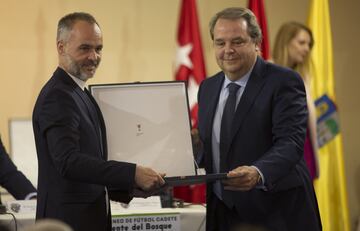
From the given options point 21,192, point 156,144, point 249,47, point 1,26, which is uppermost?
point 1,26

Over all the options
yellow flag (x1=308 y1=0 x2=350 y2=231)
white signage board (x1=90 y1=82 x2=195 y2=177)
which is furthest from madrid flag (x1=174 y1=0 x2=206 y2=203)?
white signage board (x1=90 y1=82 x2=195 y2=177)

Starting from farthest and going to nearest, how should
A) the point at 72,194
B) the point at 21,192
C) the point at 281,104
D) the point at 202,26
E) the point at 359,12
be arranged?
the point at 359,12, the point at 202,26, the point at 21,192, the point at 281,104, the point at 72,194

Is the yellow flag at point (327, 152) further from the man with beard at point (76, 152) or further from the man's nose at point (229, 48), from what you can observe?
the man with beard at point (76, 152)

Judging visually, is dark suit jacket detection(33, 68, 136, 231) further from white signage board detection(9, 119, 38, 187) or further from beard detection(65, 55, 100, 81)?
white signage board detection(9, 119, 38, 187)

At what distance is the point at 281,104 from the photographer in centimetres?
308

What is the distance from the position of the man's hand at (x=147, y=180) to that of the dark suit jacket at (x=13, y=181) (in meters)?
1.57

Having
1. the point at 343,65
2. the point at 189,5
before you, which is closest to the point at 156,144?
the point at 189,5

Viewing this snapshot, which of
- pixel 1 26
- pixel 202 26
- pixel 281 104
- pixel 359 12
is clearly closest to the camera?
pixel 281 104

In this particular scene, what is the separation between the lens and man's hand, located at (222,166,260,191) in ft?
9.32

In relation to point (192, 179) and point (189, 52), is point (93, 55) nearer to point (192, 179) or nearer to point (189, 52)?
point (192, 179)

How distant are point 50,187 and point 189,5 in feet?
11.4

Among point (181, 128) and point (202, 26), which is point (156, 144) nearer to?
point (181, 128)

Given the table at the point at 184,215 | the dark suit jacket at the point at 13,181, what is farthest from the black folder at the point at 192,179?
the dark suit jacket at the point at 13,181

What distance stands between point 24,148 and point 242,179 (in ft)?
9.40
